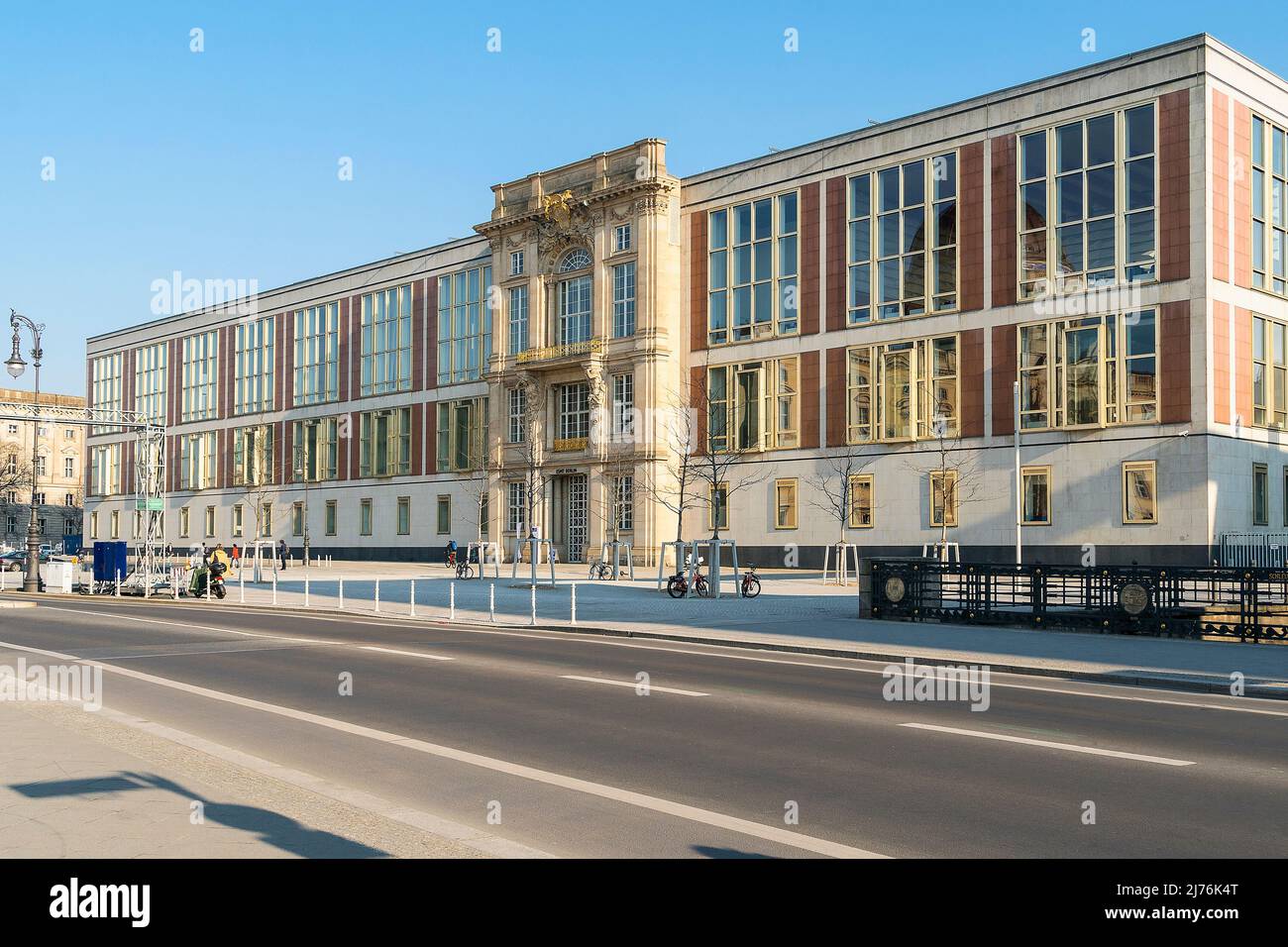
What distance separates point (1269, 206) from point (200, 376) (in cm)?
7529

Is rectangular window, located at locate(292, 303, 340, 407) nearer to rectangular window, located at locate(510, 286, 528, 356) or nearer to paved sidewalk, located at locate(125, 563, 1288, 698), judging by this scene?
rectangular window, located at locate(510, 286, 528, 356)

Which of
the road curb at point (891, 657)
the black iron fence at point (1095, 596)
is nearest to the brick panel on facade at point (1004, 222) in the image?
the black iron fence at point (1095, 596)

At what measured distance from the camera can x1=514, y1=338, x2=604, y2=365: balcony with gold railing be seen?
6128 centimetres

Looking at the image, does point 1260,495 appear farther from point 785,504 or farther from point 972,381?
point 785,504

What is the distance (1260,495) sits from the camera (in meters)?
44.9

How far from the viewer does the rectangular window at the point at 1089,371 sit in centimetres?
4425

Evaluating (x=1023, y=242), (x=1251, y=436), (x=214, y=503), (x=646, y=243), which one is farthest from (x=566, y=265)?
(x=214, y=503)

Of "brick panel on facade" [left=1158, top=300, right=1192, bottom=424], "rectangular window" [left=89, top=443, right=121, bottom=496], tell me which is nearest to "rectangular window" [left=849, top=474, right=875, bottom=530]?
"brick panel on facade" [left=1158, top=300, right=1192, bottom=424]

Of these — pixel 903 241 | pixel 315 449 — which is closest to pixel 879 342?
pixel 903 241

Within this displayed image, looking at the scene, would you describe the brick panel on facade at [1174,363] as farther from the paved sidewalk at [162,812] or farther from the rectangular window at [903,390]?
the paved sidewalk at [162,812]

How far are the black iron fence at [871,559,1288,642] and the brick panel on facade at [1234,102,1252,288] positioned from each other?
82.9 feet

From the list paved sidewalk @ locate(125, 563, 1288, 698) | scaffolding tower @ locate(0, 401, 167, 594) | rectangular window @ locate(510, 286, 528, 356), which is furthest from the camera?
rectangular window @ locate(510, 286, 528, 356)

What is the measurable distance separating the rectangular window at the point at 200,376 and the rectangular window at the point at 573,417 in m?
38.2
